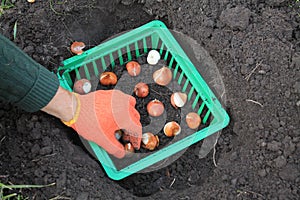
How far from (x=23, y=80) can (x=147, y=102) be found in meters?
0.68

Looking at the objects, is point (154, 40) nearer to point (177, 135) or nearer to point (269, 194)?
point (177, 135)

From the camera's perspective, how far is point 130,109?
1.82 meters

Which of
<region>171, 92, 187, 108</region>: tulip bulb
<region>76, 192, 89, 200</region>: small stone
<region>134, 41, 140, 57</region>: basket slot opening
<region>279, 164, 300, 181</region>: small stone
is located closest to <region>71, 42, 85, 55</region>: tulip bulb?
<region>134, 41, 140, 57</region>: basket slot opening

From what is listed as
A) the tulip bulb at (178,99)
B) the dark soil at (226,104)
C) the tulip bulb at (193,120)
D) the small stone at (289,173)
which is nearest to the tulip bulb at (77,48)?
the dark soil at (226,104)

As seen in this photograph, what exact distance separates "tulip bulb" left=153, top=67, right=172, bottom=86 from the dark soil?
214 mm

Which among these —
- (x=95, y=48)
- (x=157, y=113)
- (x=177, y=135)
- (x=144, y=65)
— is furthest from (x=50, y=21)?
(x=177, y=135)

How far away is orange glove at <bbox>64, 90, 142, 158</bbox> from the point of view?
1.70 metres

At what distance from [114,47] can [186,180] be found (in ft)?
2.26

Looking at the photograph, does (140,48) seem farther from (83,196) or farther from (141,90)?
(83,196)

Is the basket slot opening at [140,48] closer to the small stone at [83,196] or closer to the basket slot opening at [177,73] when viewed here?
the basket slot opening at [177,73]

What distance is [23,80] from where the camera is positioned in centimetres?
147

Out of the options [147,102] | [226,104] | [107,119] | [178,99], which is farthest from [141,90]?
[226,104]

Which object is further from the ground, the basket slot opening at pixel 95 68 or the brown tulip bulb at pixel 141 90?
the basket slot opening at pixel 95 68

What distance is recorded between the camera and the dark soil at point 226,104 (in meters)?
1.64
